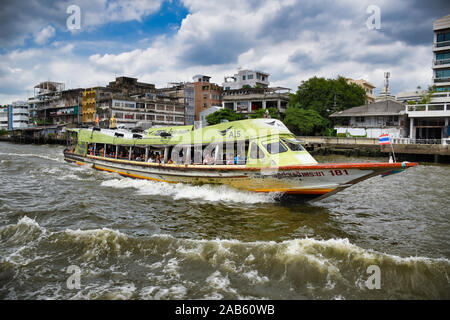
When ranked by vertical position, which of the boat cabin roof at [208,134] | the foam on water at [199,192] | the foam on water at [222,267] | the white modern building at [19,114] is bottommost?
the foam on water at [222,267]

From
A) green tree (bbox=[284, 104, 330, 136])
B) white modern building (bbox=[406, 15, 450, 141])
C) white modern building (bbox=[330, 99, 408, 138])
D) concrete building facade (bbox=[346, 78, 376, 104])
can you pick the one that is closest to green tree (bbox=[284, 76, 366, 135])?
green tree (bbox=[284, 104, 330, 136])

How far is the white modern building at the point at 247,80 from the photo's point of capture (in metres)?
66.6

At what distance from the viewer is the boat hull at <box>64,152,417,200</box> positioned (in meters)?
9.34

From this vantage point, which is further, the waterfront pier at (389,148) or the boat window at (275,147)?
the waterfront pier at (389,148)

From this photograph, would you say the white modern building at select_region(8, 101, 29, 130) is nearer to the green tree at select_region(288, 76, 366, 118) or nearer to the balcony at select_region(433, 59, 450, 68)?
the green tree at select_region(288, 76, 366, 118)

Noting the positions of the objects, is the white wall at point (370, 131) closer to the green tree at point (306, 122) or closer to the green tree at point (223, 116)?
the green tree at point (306, 122)

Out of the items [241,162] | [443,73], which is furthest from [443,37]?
[241,162]

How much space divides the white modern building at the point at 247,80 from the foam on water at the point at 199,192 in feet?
180

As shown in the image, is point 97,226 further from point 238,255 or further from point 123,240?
point 238,255

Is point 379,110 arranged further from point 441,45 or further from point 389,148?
point 441,45

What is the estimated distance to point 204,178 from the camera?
12.4 meters

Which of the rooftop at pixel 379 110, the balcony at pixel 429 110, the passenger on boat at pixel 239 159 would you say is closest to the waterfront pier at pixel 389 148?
the balcony at pixel 429 110

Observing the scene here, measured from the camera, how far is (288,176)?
1027 cm
